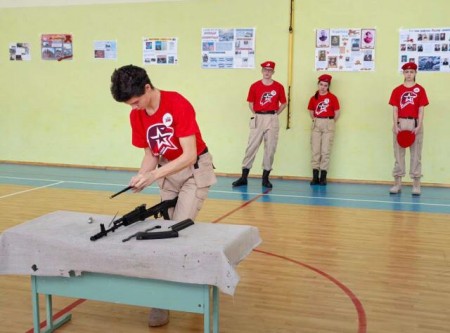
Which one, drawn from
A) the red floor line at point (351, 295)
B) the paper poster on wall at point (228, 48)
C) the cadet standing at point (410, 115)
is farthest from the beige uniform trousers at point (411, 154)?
the red floor line at point (351, 295)

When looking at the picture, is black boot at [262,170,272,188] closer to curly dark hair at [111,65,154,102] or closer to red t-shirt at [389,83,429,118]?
red t-shirt at [389,83,429,118]

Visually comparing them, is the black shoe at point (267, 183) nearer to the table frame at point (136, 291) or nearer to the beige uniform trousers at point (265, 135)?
the beige uniform trousers at point (265, 135)

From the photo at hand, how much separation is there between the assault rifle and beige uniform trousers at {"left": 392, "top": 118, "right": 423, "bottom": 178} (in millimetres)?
4938

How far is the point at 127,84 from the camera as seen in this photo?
2.85 meters

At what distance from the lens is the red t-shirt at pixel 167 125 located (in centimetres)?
314

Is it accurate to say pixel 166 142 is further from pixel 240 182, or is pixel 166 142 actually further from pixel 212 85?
pixel 212 85

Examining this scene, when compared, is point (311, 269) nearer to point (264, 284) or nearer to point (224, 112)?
point (264, 284)

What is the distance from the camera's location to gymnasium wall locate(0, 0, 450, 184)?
26.9 feet

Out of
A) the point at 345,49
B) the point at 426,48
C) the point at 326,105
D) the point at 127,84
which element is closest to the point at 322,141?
the point at 326,105

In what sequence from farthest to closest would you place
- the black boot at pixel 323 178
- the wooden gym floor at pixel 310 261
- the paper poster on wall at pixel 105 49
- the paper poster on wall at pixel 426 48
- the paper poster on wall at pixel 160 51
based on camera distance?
the paper poster on wall at pixel 105 49 → the paper poster on wall at pixel 160 51 → the black boot at pixel 323 178 → the paper poster on wall at pixel 426 48 → the wooden gym floor at pixel 310 261

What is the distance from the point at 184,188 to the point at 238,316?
89 cm

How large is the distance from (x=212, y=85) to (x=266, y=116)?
1.47 m

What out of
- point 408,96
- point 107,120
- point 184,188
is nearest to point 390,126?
point 408,96

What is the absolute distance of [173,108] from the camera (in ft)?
10.4
